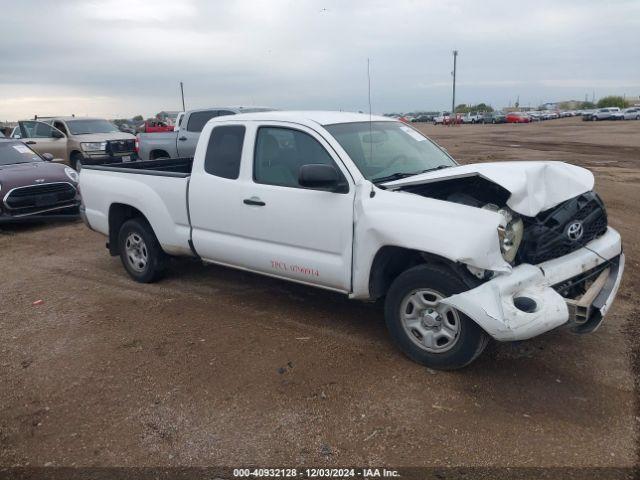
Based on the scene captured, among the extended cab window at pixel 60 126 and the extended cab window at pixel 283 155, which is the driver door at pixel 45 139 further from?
the extended cab window at pixel 283 155

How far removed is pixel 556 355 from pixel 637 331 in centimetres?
91

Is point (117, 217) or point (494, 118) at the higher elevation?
point (117, 217)

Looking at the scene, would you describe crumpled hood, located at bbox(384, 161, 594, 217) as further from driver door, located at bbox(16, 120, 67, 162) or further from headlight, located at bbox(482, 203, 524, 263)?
driver door, located at bbox(16, 120, 67, 162)

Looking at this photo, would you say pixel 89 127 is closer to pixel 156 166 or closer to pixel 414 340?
pixel 156 166

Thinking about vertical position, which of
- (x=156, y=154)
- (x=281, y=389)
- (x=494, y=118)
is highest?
(x=156, y=154)

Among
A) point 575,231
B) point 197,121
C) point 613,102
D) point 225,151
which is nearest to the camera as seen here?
point 575,231

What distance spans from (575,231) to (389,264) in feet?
4.67

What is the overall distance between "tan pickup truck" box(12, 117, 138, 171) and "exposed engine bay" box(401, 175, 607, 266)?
1274 centimetres

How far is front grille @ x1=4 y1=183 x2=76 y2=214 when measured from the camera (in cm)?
968

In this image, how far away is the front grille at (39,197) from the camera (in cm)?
968

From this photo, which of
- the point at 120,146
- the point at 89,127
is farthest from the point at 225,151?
the point at 89,127

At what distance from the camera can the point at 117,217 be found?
6645 millimetres

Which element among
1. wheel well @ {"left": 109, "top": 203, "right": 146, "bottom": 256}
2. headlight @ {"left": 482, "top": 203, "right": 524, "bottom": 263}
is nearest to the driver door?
wheel well @ {"left": 109, "top": 203, "right": 146, "bottom": 256}

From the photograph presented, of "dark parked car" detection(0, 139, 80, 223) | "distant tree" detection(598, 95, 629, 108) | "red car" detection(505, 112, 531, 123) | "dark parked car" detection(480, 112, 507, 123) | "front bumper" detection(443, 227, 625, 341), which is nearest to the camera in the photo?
"front bumper" detection(443, 227, 625, 341)
